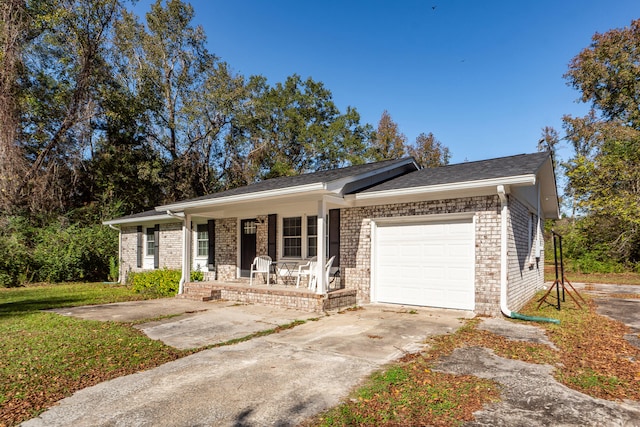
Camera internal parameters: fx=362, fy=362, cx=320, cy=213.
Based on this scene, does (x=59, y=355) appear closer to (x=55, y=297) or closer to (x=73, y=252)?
(x=55, y=297)

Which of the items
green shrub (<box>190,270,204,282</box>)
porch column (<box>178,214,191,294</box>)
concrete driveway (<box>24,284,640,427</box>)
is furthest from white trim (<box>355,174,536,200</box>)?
green shrub (<box>190,270,204,282</box>)

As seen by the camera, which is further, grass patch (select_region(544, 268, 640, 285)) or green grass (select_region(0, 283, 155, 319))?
grass patch (select_region(544, 268, 640, 285))

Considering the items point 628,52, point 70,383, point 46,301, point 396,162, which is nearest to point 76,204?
point 46,301

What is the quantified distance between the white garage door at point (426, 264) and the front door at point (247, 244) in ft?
14.7

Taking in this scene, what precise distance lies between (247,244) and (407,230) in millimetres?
5553

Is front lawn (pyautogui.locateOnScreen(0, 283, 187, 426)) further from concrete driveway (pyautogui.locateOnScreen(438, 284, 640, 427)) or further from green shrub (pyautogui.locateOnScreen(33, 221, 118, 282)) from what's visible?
green shrub (pyautogui.locateOnScreen(33, 221, 118, 282))

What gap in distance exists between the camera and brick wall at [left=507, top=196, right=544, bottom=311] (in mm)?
7559

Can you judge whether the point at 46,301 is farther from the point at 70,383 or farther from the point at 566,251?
Answer: the point at 566,251

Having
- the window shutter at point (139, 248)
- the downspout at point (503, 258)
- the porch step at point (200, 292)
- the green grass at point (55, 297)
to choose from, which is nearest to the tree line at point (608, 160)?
the downspout at point (503, 258)

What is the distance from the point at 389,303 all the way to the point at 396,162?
4341 mm

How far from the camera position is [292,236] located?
1073 cm

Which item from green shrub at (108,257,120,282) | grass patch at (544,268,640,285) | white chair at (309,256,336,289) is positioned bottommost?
grass patch at (544,268,640,285)

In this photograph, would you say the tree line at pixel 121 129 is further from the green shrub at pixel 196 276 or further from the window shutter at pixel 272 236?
the window shutter at pixel 272 236

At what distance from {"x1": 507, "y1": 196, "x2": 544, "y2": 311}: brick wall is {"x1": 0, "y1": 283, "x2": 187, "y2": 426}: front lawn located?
21.4ft
